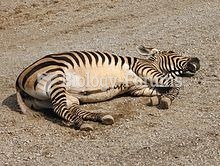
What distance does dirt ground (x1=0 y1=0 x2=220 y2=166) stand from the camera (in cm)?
557

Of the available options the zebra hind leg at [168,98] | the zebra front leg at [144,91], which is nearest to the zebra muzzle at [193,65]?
the zebra hind leg at [168,98]

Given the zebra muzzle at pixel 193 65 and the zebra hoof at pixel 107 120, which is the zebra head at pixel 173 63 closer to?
the zebra muzzle at pixel 193 65

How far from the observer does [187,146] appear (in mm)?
5648

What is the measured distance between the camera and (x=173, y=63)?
25.0 feet

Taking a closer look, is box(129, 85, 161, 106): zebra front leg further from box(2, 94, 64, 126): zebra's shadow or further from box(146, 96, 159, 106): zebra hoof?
box(2, 94, 64, 126): zebra's shadow

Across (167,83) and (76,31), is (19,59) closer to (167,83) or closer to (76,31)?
(76,31)

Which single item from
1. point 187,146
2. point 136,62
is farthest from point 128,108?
point 187,146

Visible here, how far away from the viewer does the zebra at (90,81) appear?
247 inches

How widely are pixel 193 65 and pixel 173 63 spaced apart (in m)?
0.32

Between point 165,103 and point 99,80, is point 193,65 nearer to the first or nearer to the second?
point 165,103

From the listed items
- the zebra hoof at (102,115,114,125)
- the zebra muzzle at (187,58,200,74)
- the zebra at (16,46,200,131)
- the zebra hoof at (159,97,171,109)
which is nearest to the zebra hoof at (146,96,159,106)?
the zebra at (16,46,200,131)

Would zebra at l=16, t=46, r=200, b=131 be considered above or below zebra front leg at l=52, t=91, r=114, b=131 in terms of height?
above

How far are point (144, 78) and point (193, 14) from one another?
4.35m

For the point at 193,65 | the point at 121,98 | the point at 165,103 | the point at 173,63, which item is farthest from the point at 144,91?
the point at 193,65
